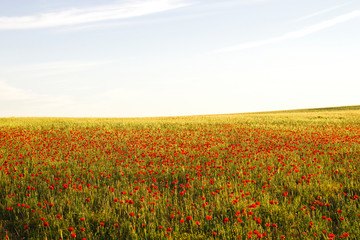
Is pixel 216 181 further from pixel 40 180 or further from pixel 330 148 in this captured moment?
pixel 330 148

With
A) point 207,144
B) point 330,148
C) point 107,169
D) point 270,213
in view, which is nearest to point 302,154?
point 330,148

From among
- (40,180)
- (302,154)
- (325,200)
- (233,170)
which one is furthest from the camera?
(302,154)

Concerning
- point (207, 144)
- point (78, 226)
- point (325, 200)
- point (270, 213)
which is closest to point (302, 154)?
point (207, 144)

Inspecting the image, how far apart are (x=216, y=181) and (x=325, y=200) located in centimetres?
257

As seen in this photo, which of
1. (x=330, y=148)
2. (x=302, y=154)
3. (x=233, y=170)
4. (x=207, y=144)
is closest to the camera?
(x=233, y=170)

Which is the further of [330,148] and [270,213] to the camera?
[330,148]

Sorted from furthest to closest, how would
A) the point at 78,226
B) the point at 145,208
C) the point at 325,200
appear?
the point at 325,200
the point at 145,208
the point at 78,226

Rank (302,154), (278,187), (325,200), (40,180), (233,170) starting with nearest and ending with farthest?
1. (325,200)
2. (278,187)
3. (40,180)
4. (233,170)
5. (302,154)

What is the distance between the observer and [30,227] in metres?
5.20

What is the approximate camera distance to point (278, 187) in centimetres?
693

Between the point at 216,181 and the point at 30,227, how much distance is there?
430cm

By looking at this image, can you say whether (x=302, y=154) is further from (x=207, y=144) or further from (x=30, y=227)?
(x=30, y=227)

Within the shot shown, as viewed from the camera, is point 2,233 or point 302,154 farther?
point 302,154

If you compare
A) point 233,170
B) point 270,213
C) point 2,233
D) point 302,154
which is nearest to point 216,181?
point 233,170
